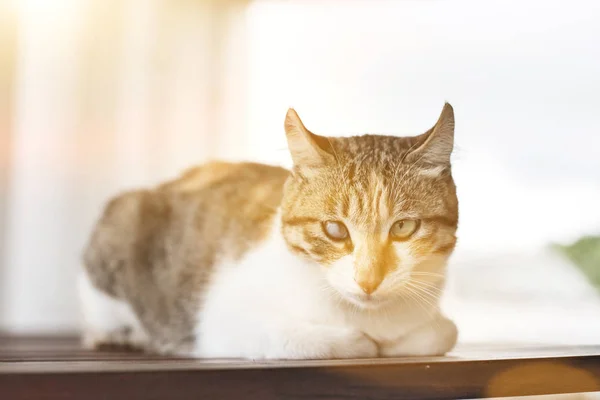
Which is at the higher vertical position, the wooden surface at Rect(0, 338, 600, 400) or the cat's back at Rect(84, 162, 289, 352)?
the cat's back at Rect(84, 162, 289, 352)

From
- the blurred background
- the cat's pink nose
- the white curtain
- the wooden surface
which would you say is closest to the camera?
the wooden surface

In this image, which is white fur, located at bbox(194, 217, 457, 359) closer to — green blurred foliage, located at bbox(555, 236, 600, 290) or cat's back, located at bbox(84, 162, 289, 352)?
cat's back, located at bbox(84, 162, 289, 352)

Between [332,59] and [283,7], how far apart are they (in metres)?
0.17

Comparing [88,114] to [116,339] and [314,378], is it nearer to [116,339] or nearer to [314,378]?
[116,339]

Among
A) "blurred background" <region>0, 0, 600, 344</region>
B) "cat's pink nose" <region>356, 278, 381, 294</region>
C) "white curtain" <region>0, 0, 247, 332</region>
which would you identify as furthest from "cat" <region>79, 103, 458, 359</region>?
"white curtain" <region>0, 0, 247, 332</region>

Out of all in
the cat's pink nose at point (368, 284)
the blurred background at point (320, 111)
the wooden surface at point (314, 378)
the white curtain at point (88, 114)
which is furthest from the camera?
the white curtain at point (88, 114)

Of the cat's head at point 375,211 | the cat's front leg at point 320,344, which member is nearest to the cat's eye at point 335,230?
the cat's head at point 375,211

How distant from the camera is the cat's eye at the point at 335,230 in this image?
860 millimetres

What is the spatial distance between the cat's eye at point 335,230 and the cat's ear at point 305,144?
4.0 inches

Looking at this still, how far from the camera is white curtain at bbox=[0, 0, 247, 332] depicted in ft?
4.49

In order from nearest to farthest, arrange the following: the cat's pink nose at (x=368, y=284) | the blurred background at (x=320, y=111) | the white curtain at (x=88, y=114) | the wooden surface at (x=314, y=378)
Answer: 1. the wooden surface at (x=314, y=378)
2. the cat's pink nose at (x=368, y=284)
3. the blurred background at (x=320, y=111)
4. the white curtain at (x=88, y=114)

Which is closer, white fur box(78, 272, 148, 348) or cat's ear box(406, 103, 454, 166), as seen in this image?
cat's ear box(406, 103, 454, 166)

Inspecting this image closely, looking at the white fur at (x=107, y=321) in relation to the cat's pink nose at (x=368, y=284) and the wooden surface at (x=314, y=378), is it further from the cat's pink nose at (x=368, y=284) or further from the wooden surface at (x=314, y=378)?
the cat's pink nose at (x=368, y=284)

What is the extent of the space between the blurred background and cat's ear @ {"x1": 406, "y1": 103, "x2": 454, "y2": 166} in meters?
0.09
